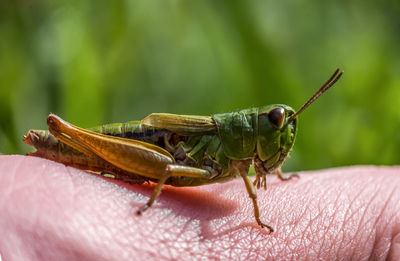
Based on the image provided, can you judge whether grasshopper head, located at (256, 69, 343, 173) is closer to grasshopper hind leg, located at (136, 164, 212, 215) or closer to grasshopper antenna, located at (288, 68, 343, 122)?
grasshopper antenna, located at (288, 68, 343, 122)

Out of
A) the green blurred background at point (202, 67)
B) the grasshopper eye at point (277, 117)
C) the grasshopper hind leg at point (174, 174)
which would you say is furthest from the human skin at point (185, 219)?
the green blurred background at point (202, 67)

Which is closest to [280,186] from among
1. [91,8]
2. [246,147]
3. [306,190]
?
[306,190]

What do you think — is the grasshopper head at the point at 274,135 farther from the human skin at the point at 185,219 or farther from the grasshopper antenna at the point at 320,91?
the human skin at the point at 185,219

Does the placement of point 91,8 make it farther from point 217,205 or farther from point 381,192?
point 381,192

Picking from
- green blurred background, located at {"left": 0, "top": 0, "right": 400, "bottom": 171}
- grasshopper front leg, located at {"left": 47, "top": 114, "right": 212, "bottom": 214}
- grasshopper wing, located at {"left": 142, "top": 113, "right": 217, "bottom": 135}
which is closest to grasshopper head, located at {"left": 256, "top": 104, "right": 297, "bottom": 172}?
grasshopper wing, located at {"left": 142, "top": 113, "right": 217, "bottom": 135}

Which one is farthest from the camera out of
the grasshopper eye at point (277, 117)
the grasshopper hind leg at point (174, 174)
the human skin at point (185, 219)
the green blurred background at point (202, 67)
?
A: the green blurred background at point (202, 67)

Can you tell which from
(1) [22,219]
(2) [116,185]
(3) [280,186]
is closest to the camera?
(1) [22,219]
